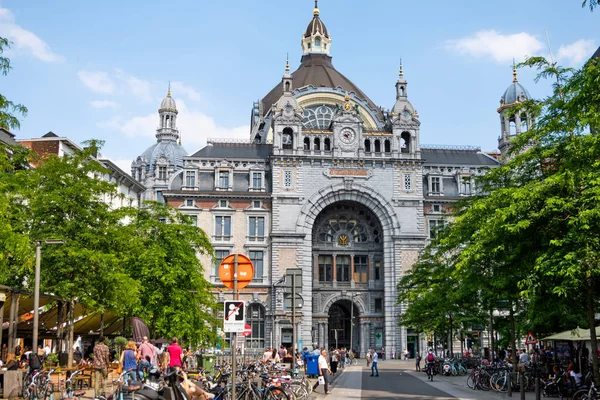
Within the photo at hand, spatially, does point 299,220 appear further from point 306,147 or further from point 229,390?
point 229,390

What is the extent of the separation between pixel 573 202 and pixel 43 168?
2313cm

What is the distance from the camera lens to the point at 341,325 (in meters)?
75.4

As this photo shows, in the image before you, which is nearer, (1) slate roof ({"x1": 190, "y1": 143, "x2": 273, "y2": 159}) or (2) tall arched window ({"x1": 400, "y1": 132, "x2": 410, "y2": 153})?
(2) tall arched window ({"x1": 400, "y1": 132, "x2": 410, "y2": 153})

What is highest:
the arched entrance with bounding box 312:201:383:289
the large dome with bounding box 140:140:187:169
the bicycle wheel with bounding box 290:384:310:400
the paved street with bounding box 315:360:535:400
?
the large dome with bounding box 140:140:187:169

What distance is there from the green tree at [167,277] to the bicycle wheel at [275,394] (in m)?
19.4

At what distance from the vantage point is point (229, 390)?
65.3 ft

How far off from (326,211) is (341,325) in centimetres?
1272

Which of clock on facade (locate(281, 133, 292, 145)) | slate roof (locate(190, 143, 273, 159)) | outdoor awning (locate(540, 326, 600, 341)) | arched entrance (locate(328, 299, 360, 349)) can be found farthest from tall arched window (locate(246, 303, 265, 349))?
outdoor awning (locate(540, 326, 600, 341))

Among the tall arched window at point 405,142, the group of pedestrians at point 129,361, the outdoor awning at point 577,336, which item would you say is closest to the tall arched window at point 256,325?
the tall arched window at point 405,142

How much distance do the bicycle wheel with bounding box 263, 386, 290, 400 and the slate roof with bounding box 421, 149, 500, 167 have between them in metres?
59.4

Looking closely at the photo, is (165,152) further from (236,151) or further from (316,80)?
(236,151)

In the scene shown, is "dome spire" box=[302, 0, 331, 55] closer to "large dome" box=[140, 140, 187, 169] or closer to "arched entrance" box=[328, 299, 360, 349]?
"arched entrance" box=[328, 299, 360, 349]

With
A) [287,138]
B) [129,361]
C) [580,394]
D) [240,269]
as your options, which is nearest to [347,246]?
[287,138]

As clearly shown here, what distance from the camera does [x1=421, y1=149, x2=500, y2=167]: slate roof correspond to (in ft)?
256
